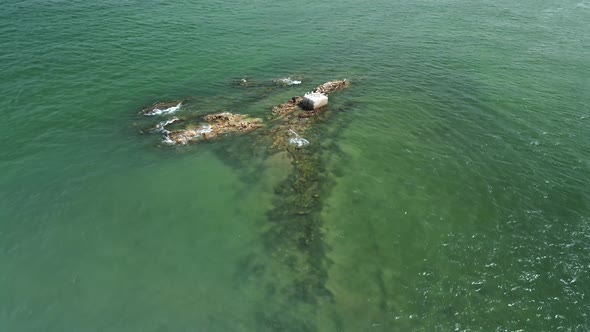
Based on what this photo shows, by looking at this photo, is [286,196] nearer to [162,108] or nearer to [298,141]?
[298,141]

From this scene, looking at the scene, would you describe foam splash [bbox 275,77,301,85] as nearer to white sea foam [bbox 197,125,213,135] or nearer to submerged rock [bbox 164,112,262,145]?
submerged rock [bbox 164,112,262,145]

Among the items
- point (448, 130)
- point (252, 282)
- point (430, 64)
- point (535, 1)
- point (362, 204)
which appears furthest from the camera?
point (535, 1)

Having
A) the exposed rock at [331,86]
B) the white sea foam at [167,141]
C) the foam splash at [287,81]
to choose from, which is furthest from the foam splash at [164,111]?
the exposed rock at [331,86]

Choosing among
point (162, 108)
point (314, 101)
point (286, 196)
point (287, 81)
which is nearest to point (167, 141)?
point (162, 108)

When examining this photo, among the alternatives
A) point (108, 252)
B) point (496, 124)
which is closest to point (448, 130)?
point (496, 124)

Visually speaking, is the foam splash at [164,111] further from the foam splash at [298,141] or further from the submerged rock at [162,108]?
the foam splash at [298,141]

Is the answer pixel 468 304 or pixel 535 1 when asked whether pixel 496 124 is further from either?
pixel 535 1
